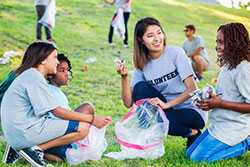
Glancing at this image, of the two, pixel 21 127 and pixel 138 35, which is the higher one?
pixel 138 35

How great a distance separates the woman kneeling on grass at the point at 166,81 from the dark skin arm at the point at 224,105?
0.26 meters

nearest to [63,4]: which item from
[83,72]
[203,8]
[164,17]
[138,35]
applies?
[164,17]

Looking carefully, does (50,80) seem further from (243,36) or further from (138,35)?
(243,36)

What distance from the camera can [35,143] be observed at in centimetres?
394

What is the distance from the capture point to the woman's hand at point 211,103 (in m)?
4.05

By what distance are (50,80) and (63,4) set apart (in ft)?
35.5

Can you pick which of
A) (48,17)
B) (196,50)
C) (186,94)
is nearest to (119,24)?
(48,17)

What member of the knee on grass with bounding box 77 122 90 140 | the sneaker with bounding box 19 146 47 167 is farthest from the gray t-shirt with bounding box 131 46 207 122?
the sneaker with bounding box 19 146 47 167

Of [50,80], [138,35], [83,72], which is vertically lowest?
[83,72]

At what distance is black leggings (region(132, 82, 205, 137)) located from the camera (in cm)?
438

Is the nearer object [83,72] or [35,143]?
[35,143]

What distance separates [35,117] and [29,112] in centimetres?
Answer: 6

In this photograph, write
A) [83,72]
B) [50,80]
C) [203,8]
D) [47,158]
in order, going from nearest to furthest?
[47,158] < [50,80] < [83,72] < [203,8]

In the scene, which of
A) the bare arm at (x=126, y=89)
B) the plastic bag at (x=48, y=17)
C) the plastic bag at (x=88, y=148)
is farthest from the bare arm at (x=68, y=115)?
the plastic bag at (x=48, y=17)
